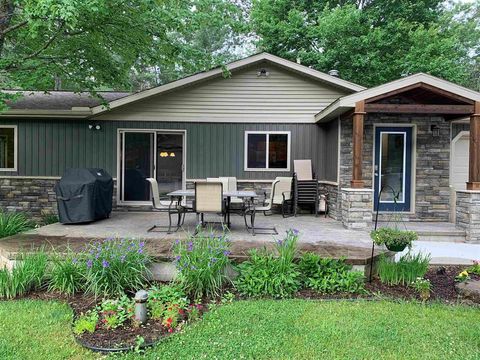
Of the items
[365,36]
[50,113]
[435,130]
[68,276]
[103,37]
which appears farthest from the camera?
[365,36]

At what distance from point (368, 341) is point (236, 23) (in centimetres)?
619

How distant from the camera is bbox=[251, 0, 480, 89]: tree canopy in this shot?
14742 mm

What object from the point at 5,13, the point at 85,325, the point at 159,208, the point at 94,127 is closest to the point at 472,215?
the point at 159,208

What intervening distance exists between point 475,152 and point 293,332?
18.7ft

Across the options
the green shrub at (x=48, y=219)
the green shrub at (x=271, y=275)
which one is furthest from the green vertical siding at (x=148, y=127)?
the green shrub at (x=271, y=275)

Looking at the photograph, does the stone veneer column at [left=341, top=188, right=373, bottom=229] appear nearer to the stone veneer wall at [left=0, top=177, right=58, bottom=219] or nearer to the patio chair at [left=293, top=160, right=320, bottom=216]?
the patio chair at [left=293, top=160, right=320, bottom=216]

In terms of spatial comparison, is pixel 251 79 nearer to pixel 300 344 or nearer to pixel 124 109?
pixel 124 109

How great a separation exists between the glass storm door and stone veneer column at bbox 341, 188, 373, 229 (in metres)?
4.38

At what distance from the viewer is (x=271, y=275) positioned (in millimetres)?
3816

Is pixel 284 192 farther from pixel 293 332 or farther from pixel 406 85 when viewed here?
pixel 293 332

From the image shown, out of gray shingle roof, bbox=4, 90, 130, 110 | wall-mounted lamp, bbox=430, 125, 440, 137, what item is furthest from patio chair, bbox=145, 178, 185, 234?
wall-mounted lamp, bbox=430, 125, 440, 137

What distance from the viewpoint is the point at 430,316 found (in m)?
3.30

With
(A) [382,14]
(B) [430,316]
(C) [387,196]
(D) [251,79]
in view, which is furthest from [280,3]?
(B) [430,316]

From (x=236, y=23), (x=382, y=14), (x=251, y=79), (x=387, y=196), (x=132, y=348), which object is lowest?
(x=132, y=348)
